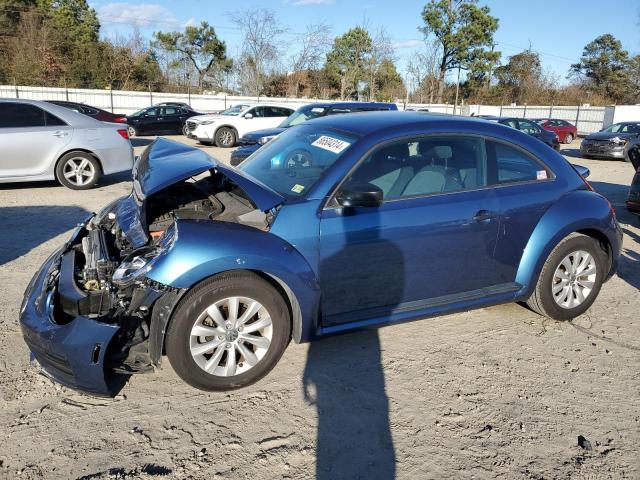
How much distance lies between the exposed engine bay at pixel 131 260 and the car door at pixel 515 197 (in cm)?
183

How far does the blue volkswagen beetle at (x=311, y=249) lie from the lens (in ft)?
9.66

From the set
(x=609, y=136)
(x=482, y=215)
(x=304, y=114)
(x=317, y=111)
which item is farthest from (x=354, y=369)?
(x=609, y=136)

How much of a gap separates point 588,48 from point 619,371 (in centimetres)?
6189

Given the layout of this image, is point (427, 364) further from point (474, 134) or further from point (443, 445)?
point (474, 134)

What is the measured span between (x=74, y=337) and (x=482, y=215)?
284 cm

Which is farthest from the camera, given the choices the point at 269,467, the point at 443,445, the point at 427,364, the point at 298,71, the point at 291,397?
the point at 298,71

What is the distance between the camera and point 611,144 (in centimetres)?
1794

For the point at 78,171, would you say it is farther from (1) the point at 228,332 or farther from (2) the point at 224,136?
(2) the point at 224,136

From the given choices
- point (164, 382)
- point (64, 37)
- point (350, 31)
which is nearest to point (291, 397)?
point (164, 382)

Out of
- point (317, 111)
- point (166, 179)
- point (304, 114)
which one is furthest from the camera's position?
point (304, 114)

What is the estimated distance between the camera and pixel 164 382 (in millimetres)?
3266

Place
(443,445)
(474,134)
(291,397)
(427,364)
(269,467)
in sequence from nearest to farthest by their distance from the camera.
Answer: (269,467) < (443,445) < (291,397) < (427,364) < (474,134)

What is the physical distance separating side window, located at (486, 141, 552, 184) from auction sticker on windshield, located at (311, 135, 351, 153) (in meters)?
1.19

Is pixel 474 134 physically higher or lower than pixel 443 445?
higher
